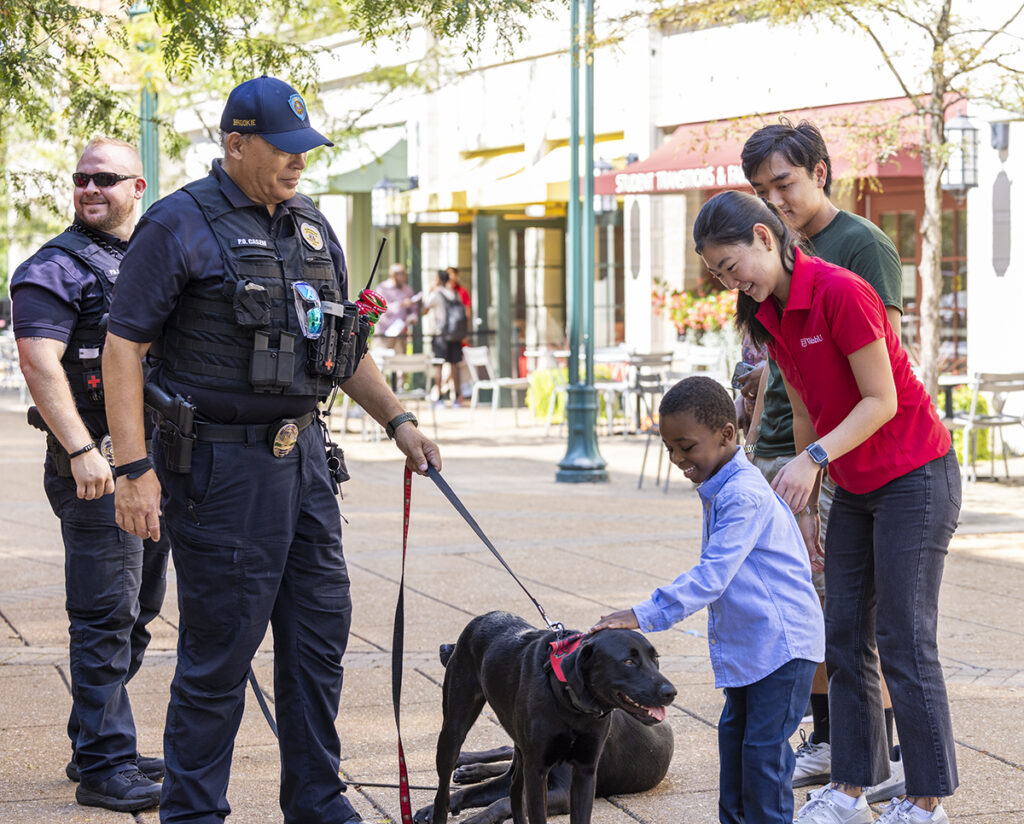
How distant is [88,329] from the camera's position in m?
4.62

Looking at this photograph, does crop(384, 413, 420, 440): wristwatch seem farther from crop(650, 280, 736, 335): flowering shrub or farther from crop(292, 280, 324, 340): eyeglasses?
crop(650, 280, 736, 335): flowering shrub

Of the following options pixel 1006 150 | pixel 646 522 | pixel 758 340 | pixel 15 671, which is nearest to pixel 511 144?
pixel 1006 150

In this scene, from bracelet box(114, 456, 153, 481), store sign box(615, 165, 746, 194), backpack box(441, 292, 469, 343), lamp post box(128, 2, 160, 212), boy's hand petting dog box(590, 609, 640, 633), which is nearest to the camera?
boy's hand petting dog box(590, 609, 640, 633)

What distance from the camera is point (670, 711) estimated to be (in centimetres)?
547

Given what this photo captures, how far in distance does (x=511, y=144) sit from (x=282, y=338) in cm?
1961

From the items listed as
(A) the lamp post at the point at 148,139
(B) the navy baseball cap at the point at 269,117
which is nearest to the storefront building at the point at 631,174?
(A) the lamp post at the point at 148,139

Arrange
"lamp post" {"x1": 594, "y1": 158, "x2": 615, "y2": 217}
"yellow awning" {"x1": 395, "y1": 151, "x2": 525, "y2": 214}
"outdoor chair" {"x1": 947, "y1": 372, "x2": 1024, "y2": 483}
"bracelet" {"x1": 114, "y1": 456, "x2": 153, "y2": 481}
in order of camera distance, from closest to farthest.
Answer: "bracelet" {"x1": 114, "y1": 456, "x2": 153, "y2": 481}, "outdoor chair" {"x1": 947, "y1": 372, "x2": 1024, "y2": 483}, "lamp post" {"x1": 594, "y1": 158, "x2": 615, "y2": 217}, "yellow awning" {"x1": 395, "y1": 151, "x2": 525, "y2": 214}

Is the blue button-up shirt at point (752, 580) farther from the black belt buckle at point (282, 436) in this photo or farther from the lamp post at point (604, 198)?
the lamp post at point (604, 198)

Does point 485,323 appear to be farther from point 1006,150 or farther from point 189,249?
point 189,249

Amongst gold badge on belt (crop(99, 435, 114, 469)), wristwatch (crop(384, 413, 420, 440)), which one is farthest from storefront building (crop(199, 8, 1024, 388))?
gold badge on belt (crop(99, 435, 114, 469))

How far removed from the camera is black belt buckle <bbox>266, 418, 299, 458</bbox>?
383cm

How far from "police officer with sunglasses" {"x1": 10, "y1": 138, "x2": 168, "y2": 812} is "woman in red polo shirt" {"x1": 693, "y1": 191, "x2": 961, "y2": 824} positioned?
197cm

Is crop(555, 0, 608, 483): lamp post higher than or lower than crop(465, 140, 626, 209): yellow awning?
lower

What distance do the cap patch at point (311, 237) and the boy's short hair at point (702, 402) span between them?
42.6 inches
